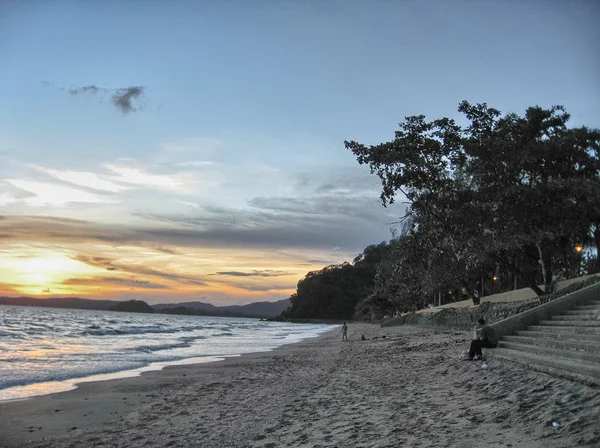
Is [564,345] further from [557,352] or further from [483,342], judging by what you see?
[483,342]

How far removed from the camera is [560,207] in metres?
19.2

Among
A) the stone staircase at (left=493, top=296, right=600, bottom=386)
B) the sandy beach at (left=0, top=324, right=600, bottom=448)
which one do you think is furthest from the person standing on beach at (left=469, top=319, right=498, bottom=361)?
the sandy beach at (left=0, top=324, right=600, bottom=448)

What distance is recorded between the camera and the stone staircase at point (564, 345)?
24.4ft

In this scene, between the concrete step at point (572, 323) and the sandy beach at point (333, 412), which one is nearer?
the sandy beach at point (333, 412)

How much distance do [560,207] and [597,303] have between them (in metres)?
7.89

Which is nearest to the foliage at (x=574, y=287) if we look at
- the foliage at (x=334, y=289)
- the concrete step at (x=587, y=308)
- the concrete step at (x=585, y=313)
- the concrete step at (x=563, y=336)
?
the concrete step at (x=587, y=308)

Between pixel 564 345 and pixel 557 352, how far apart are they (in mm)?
665

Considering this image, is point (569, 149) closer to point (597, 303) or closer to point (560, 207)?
point (560, 207)

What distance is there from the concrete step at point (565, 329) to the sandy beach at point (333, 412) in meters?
1.69

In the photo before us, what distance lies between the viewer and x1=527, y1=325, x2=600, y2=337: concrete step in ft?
32.2

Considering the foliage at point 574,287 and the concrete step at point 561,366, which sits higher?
the foliage at point 574,287

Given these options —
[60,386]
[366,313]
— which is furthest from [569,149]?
[366,313]

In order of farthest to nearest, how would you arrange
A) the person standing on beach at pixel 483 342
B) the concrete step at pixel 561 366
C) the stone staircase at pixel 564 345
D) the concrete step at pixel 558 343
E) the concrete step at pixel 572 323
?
the person standing on beach at pixel 483 342 < the concrete step at pixel 572 323 < the concrete step at pixel 558 343 < the stone staircase at pixel 564 345 < the concrete step at pixel 561 366

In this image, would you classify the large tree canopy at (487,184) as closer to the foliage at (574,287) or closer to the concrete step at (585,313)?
the foliage at (574,287)
